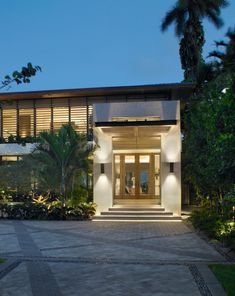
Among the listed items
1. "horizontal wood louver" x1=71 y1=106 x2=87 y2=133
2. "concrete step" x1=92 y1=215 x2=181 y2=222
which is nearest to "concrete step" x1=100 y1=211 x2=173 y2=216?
"concrete step" x1=92 y1=215 x2=181 y2=222

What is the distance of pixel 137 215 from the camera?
64.2 feet

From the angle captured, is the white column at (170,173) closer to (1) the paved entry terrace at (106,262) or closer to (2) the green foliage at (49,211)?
(2) the green foliage at (49,211)

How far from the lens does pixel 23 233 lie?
48.8 ft

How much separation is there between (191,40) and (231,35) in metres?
22.2

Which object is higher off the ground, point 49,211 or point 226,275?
point 49,211

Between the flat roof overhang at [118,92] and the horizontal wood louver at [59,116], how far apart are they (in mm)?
967

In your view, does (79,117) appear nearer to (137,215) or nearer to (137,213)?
(137,213)

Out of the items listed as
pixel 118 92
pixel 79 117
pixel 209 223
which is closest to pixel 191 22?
pixel 118 92

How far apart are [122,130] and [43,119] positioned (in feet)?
29.8

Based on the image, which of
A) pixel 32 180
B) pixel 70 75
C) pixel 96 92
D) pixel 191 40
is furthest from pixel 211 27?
pixel 70 75

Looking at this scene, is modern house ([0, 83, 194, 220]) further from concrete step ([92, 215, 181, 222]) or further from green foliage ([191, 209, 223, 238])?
green foliage ([191, 209, 223, 238])

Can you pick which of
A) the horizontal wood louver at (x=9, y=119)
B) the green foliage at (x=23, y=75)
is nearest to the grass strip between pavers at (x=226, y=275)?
the green foliage at (x=23, y=75)

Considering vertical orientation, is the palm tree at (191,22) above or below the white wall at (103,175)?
above

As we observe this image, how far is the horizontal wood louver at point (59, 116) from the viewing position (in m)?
27.2
